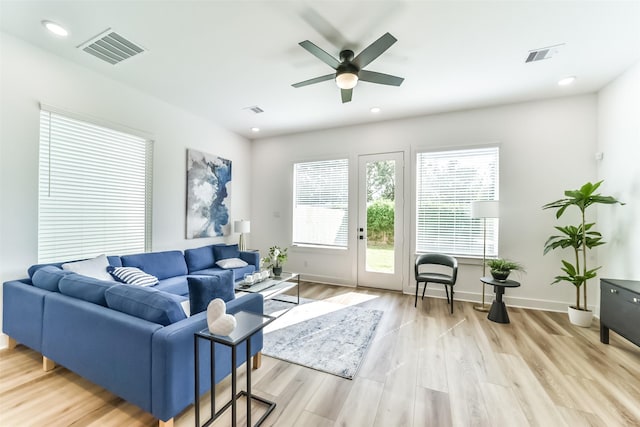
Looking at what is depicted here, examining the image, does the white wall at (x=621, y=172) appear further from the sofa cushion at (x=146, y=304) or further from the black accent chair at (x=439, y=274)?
the sofa cushion at (x=146, y=304)

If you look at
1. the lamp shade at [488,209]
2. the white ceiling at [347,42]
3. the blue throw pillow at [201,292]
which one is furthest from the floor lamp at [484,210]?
the blue throw pillow at [201,292]

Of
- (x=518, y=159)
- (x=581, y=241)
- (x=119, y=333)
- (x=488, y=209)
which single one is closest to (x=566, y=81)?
(x=518, y=159)

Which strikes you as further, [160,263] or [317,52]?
[160,263]

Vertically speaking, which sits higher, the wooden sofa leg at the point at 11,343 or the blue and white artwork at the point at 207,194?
the blue and white artwork at the point at 207,194

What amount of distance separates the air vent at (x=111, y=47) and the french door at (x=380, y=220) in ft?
11.4

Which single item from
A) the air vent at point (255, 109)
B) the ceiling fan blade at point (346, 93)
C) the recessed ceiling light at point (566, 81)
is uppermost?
the recessed ceiling light at point (566, 81)

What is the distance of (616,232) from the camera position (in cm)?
305

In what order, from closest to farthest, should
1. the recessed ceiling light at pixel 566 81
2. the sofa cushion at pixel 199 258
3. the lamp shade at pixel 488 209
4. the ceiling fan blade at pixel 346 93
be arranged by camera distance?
the ceiling fan blade at pixel 346 93 < the recessed ceiling light at pixel 566 81 < the lamp shade at pixel 488 209 < the sofa cushion at pixel 199 258

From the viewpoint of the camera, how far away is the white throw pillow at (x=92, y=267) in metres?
2.52

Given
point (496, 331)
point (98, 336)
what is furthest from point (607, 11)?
point (98, 336)

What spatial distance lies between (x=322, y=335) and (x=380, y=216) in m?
2.45

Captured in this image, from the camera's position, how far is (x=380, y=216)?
4559 millimetres

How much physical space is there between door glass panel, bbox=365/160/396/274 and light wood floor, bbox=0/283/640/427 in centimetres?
182

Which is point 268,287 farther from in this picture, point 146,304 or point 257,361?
point 146,304
